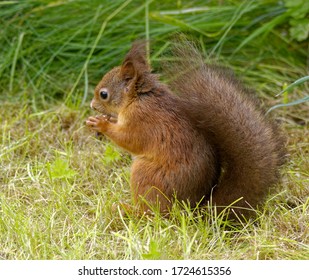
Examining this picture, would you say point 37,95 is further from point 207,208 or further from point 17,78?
point 207,208

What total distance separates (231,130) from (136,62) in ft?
1.62

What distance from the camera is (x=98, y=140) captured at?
12.2 feet

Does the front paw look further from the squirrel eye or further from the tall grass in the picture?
the tall grass

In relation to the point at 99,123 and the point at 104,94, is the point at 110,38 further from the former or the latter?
the point at 99,123

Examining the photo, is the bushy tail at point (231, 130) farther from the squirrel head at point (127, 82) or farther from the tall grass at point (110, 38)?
the tall grass at point (110, 38)

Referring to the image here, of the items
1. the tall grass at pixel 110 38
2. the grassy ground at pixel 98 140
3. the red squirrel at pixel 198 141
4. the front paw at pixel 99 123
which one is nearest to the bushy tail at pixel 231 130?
the red squirrel at pixel 198 141

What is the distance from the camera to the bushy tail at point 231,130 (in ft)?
8.91

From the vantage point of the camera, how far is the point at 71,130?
3834 mm

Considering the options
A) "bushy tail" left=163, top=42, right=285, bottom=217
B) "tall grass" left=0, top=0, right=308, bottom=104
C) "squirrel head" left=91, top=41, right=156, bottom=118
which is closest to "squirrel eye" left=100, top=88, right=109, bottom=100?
"squirrel head" left=91, top=41, right=156, bottom=118

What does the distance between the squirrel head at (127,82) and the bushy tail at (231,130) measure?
143 mm

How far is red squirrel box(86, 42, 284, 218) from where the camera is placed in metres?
2.72

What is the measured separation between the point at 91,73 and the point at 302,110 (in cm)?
117

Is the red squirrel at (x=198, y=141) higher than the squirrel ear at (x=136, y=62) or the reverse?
the reverse
